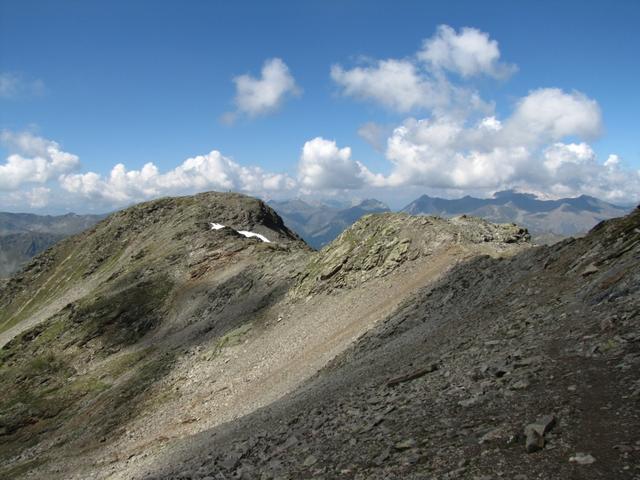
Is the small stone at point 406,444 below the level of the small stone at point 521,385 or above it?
below

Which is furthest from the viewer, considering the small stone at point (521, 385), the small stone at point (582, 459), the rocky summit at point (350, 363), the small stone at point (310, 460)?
the small stone at point (310, 460)

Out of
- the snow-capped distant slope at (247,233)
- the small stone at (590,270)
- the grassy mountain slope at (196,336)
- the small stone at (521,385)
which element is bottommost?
the grassy mountain slope at (196,336)

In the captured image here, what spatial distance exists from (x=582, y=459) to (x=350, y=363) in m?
20.4

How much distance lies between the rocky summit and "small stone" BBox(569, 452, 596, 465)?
36mm

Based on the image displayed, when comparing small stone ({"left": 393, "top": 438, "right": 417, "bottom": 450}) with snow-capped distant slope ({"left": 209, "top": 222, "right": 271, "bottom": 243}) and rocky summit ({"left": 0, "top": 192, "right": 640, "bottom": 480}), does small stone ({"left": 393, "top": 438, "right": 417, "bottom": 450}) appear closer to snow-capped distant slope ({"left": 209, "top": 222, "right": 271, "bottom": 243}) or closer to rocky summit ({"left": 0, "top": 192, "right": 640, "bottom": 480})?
rocky summit ({"left": 0, "top": 192, "right": 640, "bottom": 480})

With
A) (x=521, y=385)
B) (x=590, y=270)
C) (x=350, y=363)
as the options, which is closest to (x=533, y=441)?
(x=521, y=385)

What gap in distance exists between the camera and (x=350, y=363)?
1206 inches

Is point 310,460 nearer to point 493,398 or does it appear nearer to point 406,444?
point 406,444

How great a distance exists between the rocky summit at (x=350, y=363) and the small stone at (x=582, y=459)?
0.04 m

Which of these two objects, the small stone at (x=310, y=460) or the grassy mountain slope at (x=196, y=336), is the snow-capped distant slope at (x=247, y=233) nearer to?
the grassy mountain slope at (x=196, y=336)

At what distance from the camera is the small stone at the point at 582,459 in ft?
35.0

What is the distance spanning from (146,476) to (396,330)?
1745 centimetres

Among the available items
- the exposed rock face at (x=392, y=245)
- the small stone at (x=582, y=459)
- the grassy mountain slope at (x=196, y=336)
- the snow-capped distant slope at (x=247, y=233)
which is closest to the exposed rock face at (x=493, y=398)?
the small stone at (x=582, y=459)

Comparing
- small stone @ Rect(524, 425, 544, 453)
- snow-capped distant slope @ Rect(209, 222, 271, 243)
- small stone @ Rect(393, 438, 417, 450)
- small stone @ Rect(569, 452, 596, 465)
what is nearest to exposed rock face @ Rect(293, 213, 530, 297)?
small stone @ Rect(393, 438, 417, 450)
